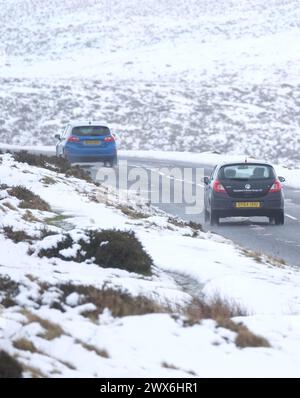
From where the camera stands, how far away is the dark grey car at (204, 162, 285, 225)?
69.3ft

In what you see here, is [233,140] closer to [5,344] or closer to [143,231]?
[143,231]

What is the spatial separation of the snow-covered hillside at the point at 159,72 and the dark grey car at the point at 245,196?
97.0ft

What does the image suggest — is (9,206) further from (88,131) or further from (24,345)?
(88,131)

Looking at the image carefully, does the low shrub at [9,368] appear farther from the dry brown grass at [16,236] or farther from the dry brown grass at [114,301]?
the dry brown grass at [16,236]

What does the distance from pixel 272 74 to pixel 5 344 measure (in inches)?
2684

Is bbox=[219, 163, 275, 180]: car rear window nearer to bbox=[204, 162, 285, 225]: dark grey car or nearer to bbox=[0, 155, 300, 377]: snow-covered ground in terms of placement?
bbox=[204, 162, 285, 225]: dark grey car

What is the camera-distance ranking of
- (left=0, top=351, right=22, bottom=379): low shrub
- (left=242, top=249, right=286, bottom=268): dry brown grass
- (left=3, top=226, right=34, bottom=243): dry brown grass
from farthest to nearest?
(left=242, top=249, right=286, bottom=268): dry brown grass
(left=3, top=226, right=34, bottom=243): dry brown grass
(left=0, top=351, right=22, bottom=379): low shrub

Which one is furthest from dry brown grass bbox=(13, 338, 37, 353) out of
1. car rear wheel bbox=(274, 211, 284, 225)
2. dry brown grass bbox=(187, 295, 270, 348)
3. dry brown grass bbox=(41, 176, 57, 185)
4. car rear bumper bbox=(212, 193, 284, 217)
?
dry brown grass bbox=(41, 176, 57, 185)

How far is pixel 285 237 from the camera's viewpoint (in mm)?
19312

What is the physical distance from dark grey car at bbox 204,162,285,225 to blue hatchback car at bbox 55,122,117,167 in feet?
47.9

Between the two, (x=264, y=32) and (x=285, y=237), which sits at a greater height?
(x=264, y=32)

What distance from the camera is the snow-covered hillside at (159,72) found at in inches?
2331
